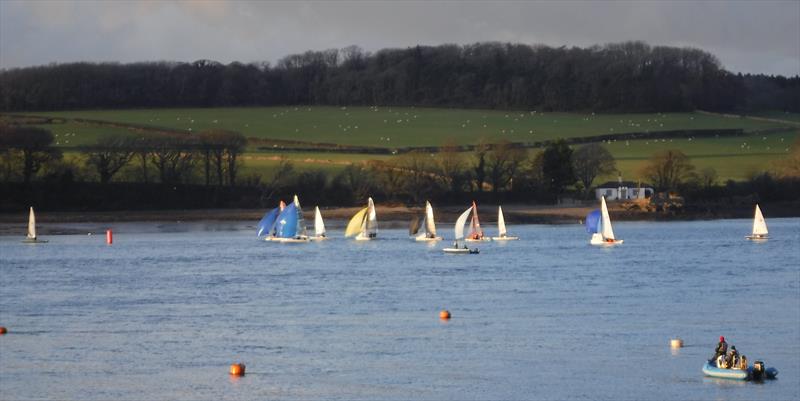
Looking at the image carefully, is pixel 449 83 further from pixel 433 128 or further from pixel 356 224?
pixel 356 224

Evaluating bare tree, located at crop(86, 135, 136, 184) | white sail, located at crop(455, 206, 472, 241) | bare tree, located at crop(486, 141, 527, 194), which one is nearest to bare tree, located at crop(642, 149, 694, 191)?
bare tree, located at crop(486, 141, 527, 194)

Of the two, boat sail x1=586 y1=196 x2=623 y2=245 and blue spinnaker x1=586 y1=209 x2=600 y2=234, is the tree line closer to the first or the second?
blue spinnaker x1=586 y1=209 x2=600 y2=234

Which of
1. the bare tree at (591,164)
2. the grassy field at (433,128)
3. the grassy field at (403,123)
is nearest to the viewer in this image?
the bare tree at (591,164)

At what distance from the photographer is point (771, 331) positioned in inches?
1596

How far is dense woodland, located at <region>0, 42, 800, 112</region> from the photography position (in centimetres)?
15700

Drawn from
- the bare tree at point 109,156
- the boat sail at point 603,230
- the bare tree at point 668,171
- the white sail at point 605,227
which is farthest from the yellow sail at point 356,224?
the bare tree at point 668,171

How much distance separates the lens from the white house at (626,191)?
114 m

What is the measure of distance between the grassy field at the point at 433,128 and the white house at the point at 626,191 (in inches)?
67.8

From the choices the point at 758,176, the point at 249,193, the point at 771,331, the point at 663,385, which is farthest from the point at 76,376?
the point at 758,176

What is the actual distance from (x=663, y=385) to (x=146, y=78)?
14022 cm

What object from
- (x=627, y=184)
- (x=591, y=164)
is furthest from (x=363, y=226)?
(x=627, y=184)

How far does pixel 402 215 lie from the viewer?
10844 cm

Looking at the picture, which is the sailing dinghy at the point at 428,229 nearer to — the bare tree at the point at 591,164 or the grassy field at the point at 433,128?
the grassy field at the point at 433,128

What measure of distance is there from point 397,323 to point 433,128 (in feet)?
327
